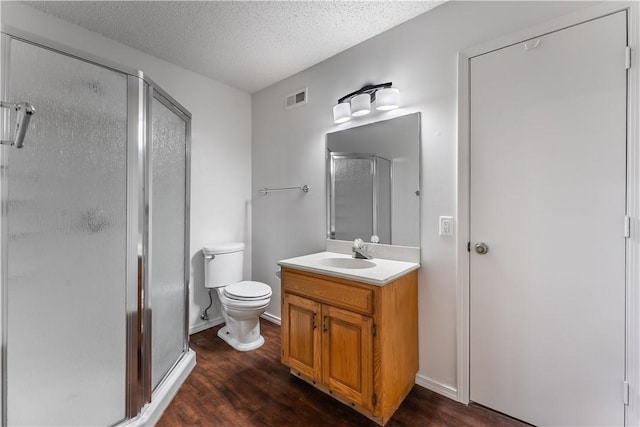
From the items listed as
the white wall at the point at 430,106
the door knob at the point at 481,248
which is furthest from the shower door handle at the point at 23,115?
the door knob at the point at 481,248

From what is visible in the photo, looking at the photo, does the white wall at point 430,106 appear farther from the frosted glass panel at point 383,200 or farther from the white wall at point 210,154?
the white wall at point 210,154

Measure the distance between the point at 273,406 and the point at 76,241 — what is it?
137cm

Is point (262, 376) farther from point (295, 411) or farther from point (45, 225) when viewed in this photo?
point (45, 225)

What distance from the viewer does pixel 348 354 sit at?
158cm

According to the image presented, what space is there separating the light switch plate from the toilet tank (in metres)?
1.85

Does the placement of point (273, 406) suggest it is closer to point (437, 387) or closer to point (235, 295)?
point (235, 295)

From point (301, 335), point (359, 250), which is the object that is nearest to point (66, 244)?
point (301, 335)

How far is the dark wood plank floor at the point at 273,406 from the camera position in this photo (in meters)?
1.53

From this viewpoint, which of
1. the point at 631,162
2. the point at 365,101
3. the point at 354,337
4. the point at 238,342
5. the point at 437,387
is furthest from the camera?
the point at 238,342

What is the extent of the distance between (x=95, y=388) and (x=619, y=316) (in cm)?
250

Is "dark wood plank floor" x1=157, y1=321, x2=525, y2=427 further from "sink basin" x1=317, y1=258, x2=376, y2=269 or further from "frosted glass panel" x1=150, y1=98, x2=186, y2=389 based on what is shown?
"sink basin" x1=317, y1=258, x2=376, y2=269

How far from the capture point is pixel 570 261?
4.57ft

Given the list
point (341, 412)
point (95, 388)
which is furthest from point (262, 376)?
point (95, 388)

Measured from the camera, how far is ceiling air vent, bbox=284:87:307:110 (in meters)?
2.58
